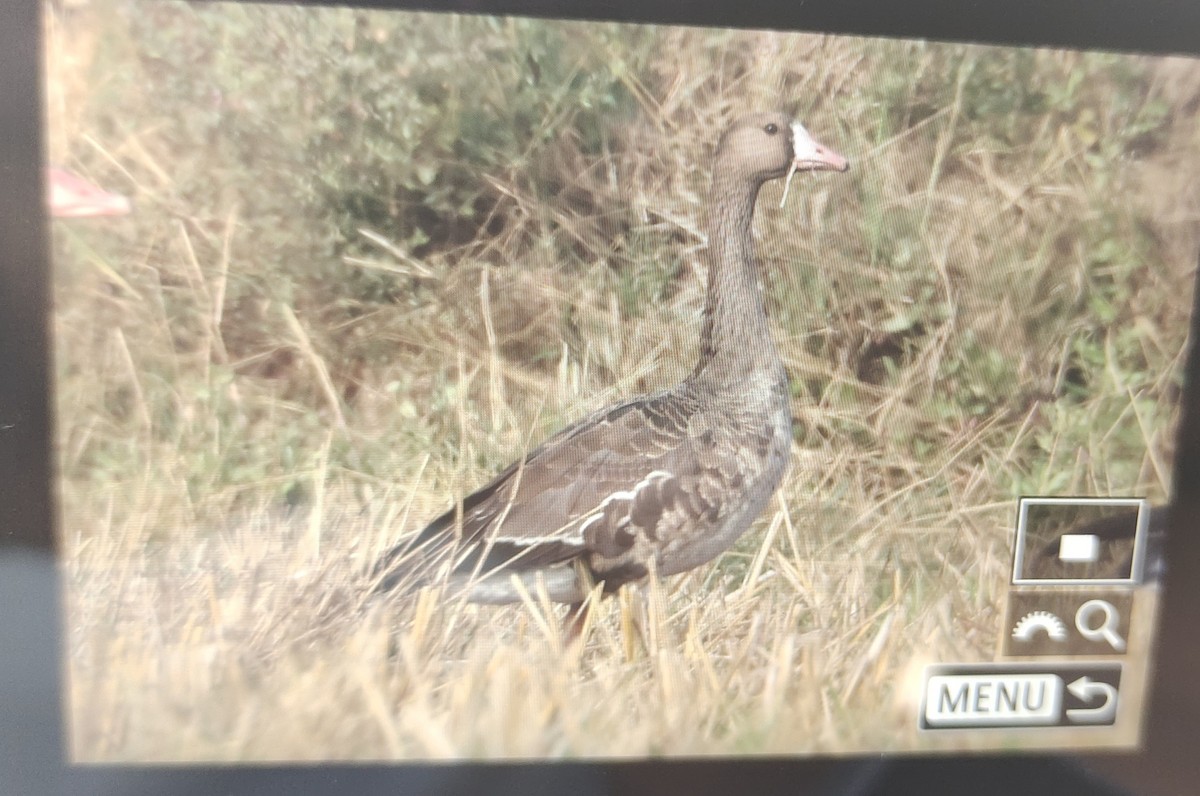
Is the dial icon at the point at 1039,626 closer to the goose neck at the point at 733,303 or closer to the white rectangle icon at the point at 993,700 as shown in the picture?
the white rectangle icon at the point at 993,700

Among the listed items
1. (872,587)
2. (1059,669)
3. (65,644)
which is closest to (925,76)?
(872,587)

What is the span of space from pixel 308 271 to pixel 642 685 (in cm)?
47

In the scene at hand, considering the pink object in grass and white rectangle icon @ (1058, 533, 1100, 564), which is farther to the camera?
white rectangle icon @ (1058, 533, 1100, 564)

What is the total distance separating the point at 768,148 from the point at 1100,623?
0.56m

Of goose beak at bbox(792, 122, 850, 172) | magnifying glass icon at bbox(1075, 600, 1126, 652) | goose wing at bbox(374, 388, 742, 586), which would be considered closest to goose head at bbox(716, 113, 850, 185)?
goose beak at bbox(792, 122, 850, 172)

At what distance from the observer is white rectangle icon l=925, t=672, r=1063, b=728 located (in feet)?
2.60

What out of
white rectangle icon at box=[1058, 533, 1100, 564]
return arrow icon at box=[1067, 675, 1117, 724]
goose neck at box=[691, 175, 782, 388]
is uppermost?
goose neck at box=[691, 175, 782, 388]

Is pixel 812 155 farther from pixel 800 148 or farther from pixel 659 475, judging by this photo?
pixel 659 475

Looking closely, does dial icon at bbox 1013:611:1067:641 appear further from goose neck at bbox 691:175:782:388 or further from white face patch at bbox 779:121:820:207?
white face patch at bbox 779:121:820:207

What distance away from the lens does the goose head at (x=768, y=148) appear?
0.71 m

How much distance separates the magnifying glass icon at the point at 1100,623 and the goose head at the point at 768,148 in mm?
483

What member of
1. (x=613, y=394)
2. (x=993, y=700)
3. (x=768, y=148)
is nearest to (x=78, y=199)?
(x=613, y=394)

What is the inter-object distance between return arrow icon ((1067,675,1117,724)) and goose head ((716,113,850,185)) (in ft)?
1.80

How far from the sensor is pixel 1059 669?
801 mm
